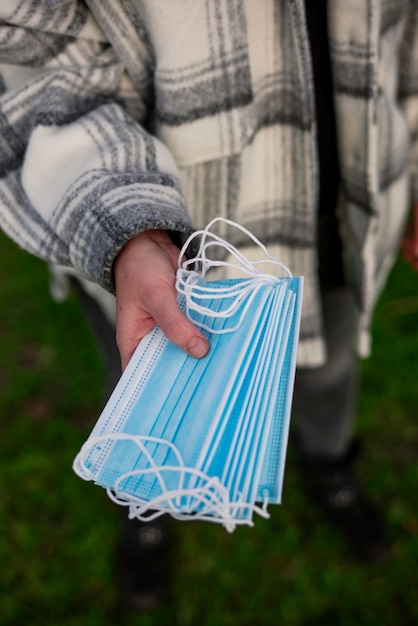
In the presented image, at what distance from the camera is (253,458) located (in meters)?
0.59

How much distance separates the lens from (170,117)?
0.84 m

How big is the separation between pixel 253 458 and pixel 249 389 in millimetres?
70

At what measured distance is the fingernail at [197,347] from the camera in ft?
2.10

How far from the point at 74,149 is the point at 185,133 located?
152 mm

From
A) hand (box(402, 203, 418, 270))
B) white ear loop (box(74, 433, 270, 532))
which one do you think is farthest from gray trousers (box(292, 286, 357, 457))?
white ear loop (box(74, 433, 270, 532))

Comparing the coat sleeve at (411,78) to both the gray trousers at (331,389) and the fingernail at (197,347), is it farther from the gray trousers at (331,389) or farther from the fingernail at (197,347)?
the fingernail at (197,347)

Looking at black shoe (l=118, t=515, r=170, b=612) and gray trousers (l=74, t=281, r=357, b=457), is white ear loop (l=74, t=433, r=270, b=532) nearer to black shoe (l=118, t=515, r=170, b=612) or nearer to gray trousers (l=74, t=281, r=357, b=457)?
gray trousers (l=74, t=281, r=357, b=457)

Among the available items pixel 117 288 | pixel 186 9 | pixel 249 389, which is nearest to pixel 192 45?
pixel 186 9

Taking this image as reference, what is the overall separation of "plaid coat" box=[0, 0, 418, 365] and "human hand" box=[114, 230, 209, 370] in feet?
0.08

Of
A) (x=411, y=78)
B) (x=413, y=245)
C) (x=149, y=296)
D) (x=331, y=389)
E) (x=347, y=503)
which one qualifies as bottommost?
(x=347, y=503)

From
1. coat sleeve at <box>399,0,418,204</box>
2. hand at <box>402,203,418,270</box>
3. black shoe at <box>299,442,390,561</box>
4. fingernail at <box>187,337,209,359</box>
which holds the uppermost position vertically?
fingernail at <box>187,337,209,359</box>

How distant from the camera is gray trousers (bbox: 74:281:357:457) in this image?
1230 millimetres

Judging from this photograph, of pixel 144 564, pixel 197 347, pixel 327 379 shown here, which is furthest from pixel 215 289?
pixel 144 564

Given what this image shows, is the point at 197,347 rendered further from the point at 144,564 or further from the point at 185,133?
the point at 144,564
